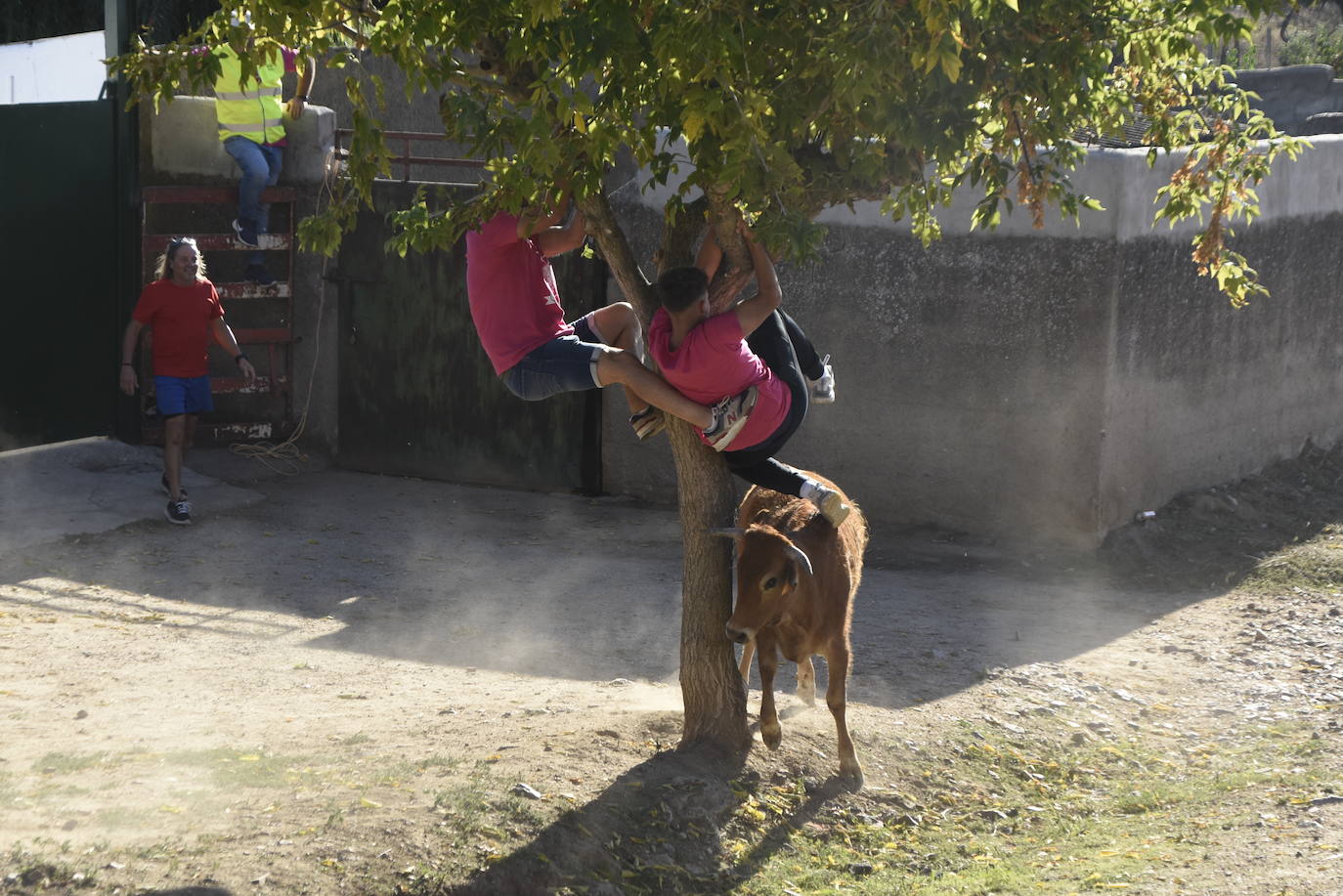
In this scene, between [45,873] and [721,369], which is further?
[721,369]

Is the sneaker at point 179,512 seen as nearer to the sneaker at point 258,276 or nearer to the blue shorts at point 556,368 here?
the sneaker at point 258,276

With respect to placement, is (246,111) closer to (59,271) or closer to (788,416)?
(59,271)

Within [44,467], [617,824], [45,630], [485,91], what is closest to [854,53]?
[485,91]

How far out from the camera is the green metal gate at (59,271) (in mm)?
11219

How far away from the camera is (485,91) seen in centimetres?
589

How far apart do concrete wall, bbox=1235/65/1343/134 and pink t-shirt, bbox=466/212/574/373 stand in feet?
43.9

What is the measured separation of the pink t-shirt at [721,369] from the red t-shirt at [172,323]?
5.34 meters

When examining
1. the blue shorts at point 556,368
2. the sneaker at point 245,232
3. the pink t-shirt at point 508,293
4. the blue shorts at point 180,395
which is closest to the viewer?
the blue shorts at point 556,368

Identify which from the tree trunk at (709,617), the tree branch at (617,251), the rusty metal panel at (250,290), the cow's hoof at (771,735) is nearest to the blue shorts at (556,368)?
the tree branch at (617,251)

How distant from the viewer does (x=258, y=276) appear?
11.9m

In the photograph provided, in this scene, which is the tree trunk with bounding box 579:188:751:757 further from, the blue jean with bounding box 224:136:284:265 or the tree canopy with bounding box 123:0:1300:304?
the blue jean with bounding box 224:136:284:265

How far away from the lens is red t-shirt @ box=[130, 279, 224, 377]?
10109 mm

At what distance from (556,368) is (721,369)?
30.3 inches

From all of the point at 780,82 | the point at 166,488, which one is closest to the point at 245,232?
the point at 166,488
